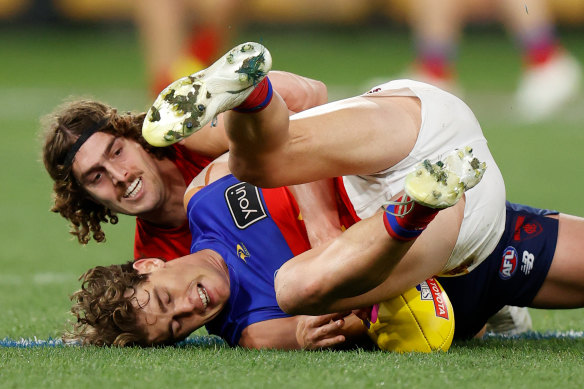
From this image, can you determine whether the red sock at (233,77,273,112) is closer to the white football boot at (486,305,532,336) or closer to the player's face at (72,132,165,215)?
the player's face at (72,132,165,215)

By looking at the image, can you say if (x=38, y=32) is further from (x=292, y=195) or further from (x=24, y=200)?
(x=292, y=195)

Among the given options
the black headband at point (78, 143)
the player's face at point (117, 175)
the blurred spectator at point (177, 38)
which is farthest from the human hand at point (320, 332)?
the blurred spectator at point (177, 38)

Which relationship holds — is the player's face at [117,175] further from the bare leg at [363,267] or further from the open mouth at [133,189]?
the bare leg at [363,267]

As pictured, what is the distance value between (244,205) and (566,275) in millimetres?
1156

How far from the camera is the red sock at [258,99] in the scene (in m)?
2.85

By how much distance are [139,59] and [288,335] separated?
11.4 metres

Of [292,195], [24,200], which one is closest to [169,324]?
[292,195]

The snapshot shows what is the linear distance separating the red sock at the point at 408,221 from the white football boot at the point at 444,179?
5 cm

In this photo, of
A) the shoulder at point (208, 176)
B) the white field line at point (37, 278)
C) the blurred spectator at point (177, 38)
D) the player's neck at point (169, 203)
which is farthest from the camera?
the blurred spectator at point (177, 38)

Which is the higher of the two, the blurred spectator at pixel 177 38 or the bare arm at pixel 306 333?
the bare arm at pixel 306 333

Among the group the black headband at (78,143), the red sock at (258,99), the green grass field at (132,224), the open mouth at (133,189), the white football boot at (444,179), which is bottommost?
the green grass field at (132,224)

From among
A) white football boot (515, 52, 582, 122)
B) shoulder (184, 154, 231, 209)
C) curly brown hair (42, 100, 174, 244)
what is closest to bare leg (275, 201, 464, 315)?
shoulder (184, 154, 231, 209)

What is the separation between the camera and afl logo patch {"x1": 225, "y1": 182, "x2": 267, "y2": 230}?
371 cm

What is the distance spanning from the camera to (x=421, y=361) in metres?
3.03
